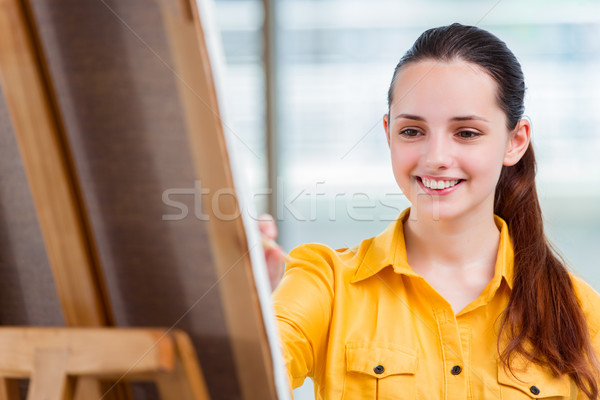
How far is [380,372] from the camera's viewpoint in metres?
1.03

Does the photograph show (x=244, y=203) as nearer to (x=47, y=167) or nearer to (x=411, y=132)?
(x=47, y=167)

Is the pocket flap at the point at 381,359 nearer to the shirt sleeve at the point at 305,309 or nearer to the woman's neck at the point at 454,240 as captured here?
the shirt sleeve at the point at 305,309

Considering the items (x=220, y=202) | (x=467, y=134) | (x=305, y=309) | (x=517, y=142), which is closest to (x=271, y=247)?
(x=220, y=202)

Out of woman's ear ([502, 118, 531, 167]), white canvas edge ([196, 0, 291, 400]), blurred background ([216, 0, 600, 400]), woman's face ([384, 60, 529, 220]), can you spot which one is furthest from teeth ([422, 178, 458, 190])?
blurred background ([216, 0, 600, 400])

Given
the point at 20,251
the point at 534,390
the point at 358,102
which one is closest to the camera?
the point at 20,251

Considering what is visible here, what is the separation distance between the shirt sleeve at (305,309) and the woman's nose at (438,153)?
9.6 inches

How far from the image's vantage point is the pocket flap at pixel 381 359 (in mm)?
1025

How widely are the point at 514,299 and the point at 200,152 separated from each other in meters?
0.75

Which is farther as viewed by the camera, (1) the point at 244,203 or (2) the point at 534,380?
(2) the point at 534,380

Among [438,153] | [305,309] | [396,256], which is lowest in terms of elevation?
[305,309]

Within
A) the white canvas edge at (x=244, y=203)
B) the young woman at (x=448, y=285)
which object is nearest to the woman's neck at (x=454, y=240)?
the young woman at (x=448, y=285)

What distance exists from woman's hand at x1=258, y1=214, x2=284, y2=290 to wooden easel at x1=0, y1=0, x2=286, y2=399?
0.12m

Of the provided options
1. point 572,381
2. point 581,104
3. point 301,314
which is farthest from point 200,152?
point 581,104

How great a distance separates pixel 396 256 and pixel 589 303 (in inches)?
13.4
